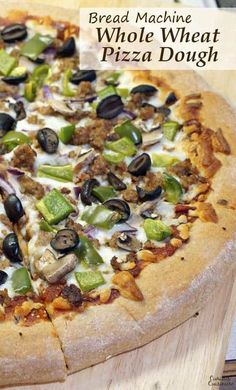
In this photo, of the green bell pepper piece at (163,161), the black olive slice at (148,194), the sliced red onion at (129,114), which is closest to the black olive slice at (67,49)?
the sliced red onion at (129,114)

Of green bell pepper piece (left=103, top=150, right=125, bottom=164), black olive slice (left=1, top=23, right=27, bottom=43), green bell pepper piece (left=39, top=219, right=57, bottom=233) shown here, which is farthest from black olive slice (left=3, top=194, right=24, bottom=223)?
black olive slice (left=1, top=23, right=27, bottom=43)

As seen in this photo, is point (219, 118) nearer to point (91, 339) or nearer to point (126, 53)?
point (126, 53)

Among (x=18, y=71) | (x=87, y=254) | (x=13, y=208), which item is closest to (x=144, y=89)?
(x=18, y=71)

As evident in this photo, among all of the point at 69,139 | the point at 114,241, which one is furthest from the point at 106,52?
the point at 114,241

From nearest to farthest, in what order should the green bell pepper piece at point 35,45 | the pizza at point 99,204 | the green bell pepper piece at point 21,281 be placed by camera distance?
the pizza at point 99,204, the green bell pepper piece at point 21,281, the green bell pepper piece at point 35,45

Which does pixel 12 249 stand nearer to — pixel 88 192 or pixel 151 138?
pixel 88 192

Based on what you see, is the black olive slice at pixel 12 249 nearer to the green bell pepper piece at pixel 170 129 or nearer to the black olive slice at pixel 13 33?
the green bell pepper piece at pixel 170 129

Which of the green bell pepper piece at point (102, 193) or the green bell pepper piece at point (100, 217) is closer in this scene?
the green bell pepper piece at point (100, 217)
